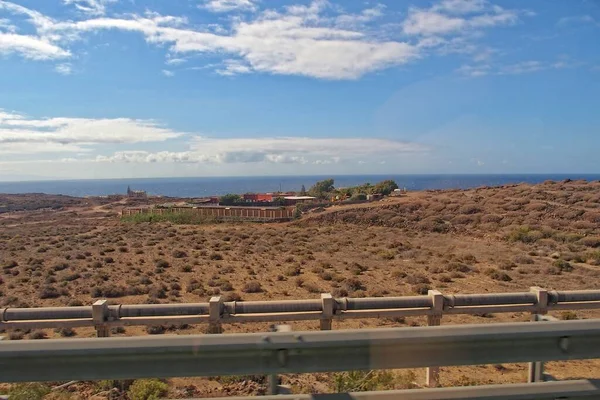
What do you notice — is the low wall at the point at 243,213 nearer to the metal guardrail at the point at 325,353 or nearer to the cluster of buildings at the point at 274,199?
the cluster of buildings at the point at 274,199

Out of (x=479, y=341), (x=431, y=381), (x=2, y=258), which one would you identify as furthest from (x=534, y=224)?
(x=2, y=258)

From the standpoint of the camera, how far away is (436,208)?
3869 cm

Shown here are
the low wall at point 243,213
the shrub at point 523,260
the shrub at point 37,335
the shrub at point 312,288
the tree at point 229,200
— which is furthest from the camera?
the tree at point 229,200

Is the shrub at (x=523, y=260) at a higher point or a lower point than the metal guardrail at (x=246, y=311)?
lower

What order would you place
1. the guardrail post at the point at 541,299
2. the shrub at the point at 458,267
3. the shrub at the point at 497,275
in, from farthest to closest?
1. the shrub at the point at 458,267
2. the shrub at the point at 497,275
3. the guardrail post at the point at 541,299

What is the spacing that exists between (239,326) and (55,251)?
62.5 feet

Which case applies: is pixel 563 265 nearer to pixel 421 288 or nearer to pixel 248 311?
pixel 421 288

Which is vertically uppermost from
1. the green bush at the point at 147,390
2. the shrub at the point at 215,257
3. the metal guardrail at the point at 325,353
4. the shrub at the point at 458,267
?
the metal guardrail at the point at 325,353

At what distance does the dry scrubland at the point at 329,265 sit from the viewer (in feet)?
33.4

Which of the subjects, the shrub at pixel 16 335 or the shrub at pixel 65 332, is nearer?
the shrub at pixel 16 335

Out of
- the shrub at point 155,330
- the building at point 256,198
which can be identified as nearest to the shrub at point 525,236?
the shrub at point 155,330

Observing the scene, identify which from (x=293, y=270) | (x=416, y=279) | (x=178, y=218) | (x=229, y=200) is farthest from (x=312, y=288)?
(x=229, y=200)

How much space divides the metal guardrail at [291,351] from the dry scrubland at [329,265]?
5.60ft

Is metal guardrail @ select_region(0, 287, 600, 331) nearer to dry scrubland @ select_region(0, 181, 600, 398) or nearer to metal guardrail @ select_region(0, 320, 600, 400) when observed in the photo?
dry scrubland @ select_region(0, 181, 600, 398)
